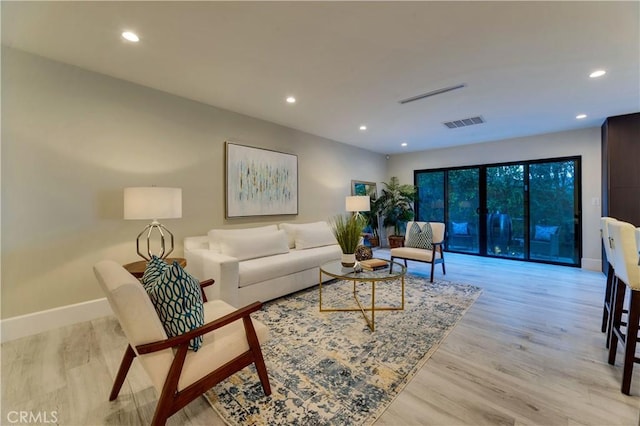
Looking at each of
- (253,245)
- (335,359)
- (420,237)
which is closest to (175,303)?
(335,359)

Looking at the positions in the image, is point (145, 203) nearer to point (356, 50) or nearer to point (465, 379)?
point (356, 50)

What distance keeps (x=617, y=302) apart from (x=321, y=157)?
14.1 ft

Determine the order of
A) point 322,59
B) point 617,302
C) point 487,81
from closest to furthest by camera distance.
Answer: point 617,302 → point 322,59 → point 487,81

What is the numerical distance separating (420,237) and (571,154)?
3289mm

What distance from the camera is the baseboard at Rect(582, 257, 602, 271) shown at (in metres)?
4.45

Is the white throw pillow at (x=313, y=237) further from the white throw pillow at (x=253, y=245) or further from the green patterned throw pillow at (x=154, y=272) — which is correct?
the green patterned throw pillow at (x=154, y=272)

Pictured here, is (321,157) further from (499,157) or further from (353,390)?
(353,390)

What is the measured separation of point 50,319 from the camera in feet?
7.99

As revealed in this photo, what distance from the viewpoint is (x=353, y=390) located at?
5.46ft

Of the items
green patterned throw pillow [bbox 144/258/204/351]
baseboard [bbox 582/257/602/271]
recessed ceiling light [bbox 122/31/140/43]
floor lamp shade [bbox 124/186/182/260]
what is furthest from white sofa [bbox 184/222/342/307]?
baseboard [bbox 582/257/602/271]

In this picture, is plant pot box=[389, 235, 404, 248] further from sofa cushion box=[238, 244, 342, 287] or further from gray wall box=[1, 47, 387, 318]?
gray wall box=[1, 47, 387, 318]

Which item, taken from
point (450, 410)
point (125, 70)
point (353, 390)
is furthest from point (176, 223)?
point (450, 410)

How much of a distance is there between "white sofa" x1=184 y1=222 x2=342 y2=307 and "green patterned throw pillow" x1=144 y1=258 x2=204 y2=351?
3.92 feet

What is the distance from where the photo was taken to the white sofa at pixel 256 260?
268 centimetres
